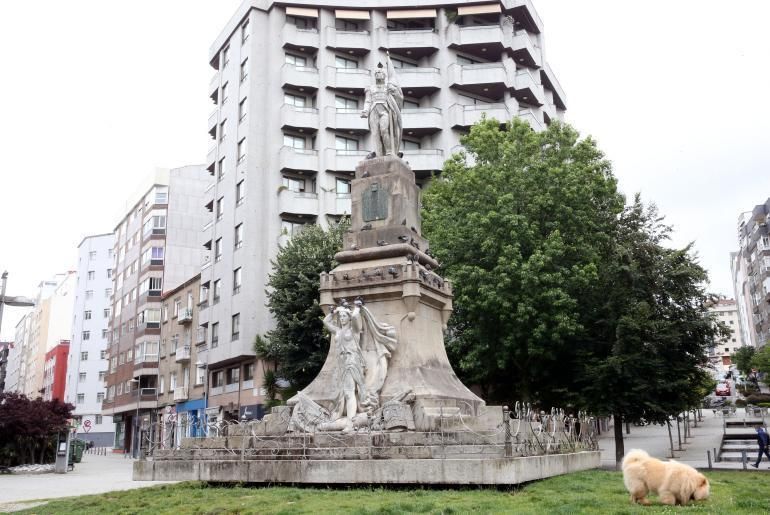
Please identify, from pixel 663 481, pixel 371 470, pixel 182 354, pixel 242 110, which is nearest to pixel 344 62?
pixel 242 110

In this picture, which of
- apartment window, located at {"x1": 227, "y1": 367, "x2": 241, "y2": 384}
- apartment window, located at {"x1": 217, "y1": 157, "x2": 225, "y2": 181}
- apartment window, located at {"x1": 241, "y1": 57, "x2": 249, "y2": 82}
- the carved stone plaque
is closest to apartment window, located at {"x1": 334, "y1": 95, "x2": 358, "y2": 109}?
apartment window, located at {"x1": 241, "y1": 57, "x2": 249, "y2": 82}

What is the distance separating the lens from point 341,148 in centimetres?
4612

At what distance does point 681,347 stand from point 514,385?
6731mm

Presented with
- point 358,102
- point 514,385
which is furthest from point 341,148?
point 514,385

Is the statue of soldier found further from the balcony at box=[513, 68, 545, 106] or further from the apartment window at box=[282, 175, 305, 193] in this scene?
the balcony at box=[513, 68, 545, 106]

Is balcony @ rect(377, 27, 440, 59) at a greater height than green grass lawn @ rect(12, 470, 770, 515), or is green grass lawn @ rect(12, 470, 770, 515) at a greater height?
balcony @ rect(377, 27, 440, 59)

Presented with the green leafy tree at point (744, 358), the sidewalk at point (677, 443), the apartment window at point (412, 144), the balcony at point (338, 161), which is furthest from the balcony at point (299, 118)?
the green leafy tree at point (744, 358)

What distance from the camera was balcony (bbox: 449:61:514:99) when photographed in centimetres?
4697

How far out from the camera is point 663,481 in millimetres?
9516

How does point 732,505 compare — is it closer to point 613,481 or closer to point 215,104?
point 613,481

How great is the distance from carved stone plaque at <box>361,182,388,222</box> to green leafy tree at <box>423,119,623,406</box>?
8.98 meters

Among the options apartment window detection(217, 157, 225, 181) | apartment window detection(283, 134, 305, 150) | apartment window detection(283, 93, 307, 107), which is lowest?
apartment window detection(217, 157, 225, 181)

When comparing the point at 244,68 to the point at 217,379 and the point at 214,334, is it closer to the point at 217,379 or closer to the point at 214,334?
the point at 214,334

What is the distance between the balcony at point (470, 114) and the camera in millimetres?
46250
